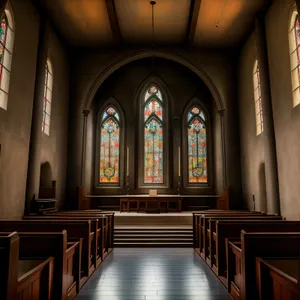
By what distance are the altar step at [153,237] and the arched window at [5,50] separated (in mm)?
4190

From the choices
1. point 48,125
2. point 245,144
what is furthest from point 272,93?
point 48,125

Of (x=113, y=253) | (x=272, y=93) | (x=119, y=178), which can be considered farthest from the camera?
(x=119, y=178)

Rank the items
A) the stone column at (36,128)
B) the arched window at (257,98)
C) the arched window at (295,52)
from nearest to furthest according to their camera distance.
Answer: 1. the arched window at (295,52)
2. the stone column at (36,128)
3. the arched window at (257,98)

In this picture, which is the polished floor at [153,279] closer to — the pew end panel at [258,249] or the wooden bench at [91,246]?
the wooden bench at [91,246]

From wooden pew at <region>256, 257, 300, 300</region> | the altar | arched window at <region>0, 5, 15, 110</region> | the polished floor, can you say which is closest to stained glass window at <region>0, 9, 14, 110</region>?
arched window at <region>0, 5, 15, 110</region>

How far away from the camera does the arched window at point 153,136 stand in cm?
1275

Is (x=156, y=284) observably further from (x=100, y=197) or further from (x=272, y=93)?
(x=100, y=197)

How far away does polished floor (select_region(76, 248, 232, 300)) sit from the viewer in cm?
346

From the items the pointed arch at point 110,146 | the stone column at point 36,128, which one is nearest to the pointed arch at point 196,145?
the pointed arch at point 110,146

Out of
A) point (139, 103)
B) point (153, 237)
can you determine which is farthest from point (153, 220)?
point (139, 103)

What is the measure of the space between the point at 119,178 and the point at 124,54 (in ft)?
16.9

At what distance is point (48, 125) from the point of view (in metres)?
9.38

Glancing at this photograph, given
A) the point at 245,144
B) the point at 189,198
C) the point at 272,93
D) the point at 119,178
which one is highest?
the point at 272,93

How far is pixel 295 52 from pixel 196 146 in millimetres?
6298
